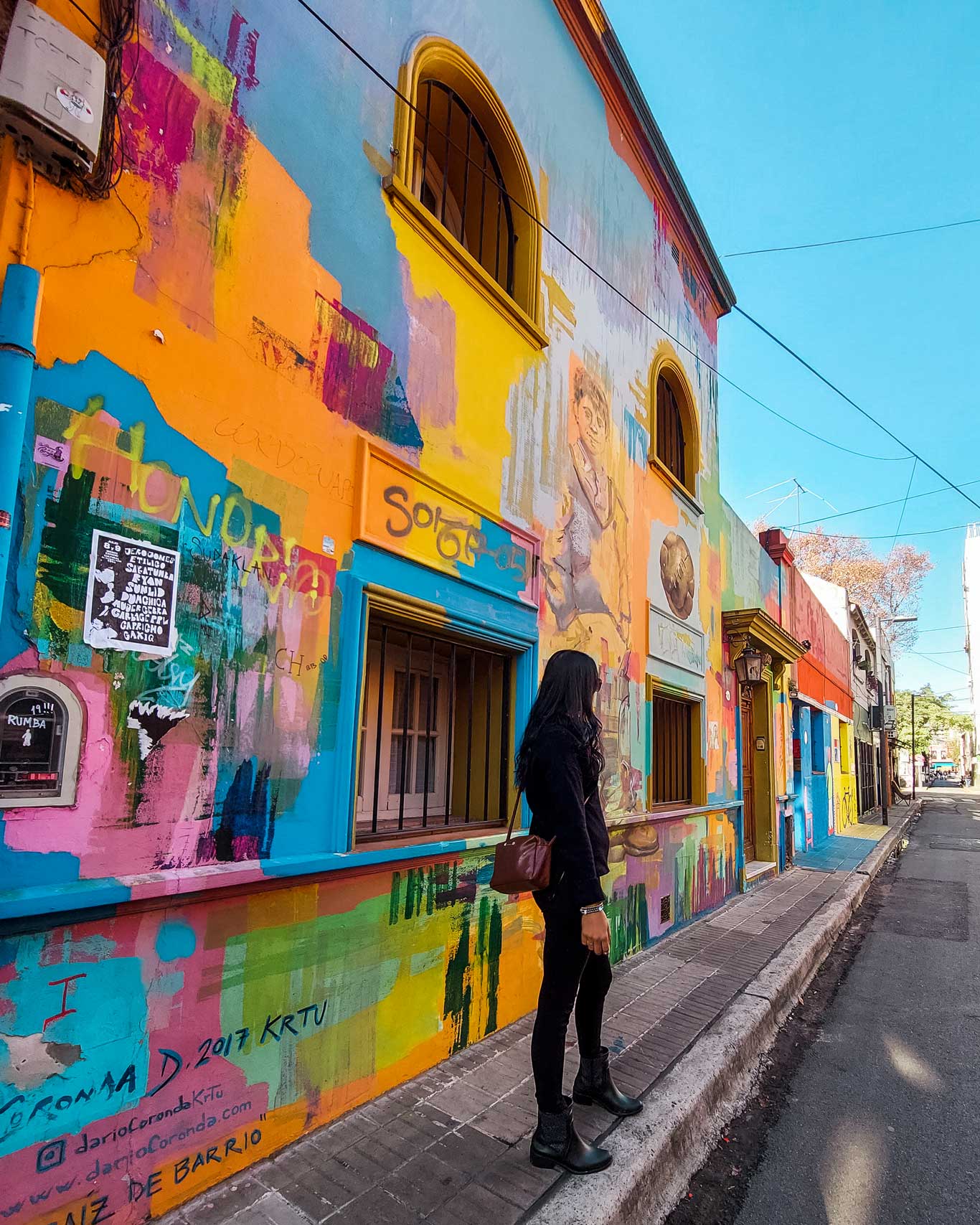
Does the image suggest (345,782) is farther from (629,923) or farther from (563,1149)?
(629,923)

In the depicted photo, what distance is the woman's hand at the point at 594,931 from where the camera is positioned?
2627 millimetres

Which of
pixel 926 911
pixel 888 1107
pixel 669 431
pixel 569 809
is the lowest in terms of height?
pixel 926 911

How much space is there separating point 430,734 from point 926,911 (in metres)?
7.78

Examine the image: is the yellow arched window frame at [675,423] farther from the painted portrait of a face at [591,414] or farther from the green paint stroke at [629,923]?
the green paint stroke at [629,923]

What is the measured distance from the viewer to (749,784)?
10562 millimetres

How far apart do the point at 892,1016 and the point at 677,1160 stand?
9.58ft

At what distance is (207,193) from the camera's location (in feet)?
9.12

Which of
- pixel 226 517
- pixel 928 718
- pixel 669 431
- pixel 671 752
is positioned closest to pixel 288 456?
pixel 226 517

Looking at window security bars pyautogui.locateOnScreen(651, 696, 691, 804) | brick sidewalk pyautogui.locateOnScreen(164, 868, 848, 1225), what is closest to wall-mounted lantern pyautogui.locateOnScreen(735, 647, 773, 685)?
window security bars pyautogui.locateOnScreen(651, 696, 691, 804)

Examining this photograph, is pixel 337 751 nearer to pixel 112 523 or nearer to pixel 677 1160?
pixel 112 523

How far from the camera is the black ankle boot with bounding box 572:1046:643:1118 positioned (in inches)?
121

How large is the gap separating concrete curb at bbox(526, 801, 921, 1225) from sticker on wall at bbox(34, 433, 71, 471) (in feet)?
9.59

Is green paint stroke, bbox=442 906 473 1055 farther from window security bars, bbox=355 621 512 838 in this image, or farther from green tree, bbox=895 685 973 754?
green tree, bbox=895 685 973 754

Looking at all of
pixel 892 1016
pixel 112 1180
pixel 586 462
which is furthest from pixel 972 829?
pixel 112 1180
